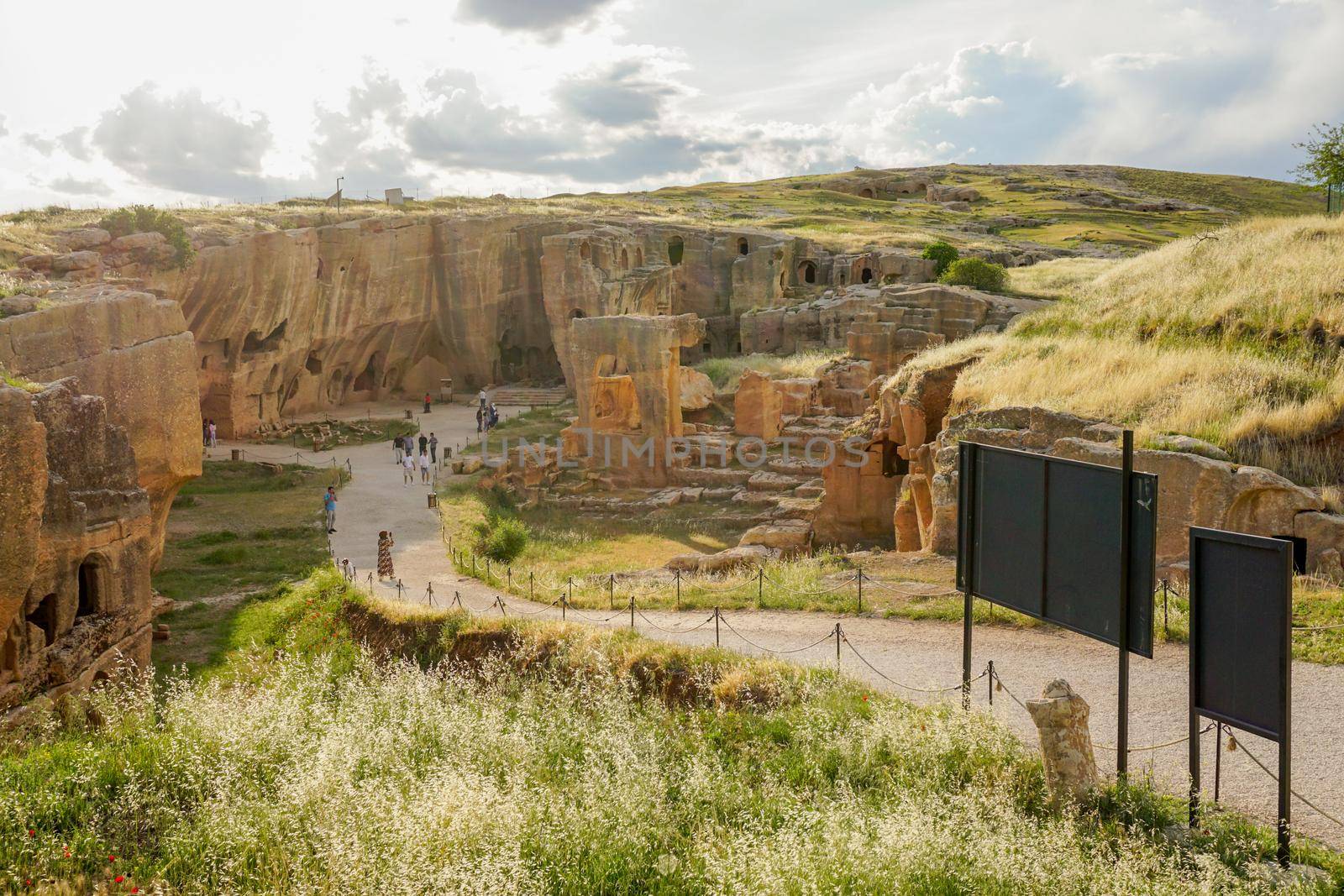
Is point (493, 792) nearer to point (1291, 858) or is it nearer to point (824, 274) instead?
point (1291, 858)

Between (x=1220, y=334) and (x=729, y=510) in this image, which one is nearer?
(x=1220, y=334)

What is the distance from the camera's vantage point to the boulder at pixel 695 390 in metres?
34.1

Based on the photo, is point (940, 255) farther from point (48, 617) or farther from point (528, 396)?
point (48, 617)

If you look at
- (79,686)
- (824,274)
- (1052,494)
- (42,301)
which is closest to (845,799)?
(1052,494)

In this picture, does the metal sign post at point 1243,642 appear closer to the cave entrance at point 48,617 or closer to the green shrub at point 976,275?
the cave entrance at point 48,617

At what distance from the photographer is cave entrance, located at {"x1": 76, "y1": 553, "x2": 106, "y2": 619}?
1379 cm

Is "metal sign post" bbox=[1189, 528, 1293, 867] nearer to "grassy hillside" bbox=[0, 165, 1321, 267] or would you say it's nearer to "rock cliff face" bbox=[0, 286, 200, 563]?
"rock cliff face" bbox=[0, 286, 200, 563]

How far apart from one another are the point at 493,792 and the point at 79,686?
7790 mm

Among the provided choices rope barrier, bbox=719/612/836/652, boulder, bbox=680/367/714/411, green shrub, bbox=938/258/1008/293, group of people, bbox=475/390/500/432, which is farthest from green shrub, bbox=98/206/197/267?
green shrub, bbox=938/258/1008/293

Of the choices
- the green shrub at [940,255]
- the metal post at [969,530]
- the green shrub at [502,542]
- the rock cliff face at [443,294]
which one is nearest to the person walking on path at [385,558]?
the green shrub at [502,542]

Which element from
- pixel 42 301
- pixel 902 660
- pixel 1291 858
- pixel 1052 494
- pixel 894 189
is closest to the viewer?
pixel 1291 858

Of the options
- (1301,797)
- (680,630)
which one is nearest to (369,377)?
(680,630)

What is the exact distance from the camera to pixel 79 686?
42.3ft

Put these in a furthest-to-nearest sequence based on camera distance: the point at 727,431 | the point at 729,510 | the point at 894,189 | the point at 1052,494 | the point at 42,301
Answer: the point at 894,189 → the point at 727,431 → the point at 729,510 → the point at 42,301 → the point at 1052,494
